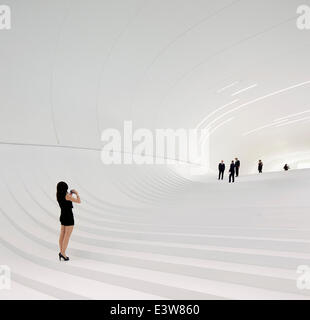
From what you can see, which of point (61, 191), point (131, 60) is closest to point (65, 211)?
point (61, 191)

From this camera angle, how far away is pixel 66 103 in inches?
400

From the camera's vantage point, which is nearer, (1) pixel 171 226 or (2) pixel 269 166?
(1) pixel 171 226

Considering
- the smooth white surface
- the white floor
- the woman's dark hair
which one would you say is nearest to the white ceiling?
the smooth white surface

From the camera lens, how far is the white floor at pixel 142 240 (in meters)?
3.60

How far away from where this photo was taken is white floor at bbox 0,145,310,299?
3598 mm

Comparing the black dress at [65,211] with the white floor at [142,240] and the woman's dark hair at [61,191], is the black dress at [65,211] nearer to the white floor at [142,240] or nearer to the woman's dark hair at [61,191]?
the woman's dark hair at [61,191]

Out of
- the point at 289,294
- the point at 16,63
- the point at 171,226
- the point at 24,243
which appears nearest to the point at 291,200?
the point at 171,226

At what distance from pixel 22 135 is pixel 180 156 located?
13.0 meters

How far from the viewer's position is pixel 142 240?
5.67 m

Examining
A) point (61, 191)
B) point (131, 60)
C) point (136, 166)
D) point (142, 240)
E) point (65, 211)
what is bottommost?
point (142, 240)

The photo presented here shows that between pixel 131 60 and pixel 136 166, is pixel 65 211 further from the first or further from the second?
pixel 136 166

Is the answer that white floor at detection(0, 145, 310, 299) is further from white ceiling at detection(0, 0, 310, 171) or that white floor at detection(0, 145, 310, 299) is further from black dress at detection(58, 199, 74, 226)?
white ceiling at detection(0, 0, 310, 171)

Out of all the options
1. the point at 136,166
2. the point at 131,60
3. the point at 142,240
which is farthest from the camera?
the point at 136,166

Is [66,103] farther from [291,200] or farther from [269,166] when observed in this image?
[269,166]
